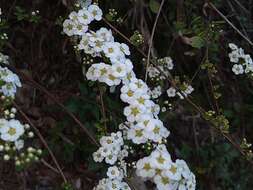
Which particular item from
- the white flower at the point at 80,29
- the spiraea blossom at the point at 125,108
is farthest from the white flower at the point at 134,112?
the white flower at the point at 80,29

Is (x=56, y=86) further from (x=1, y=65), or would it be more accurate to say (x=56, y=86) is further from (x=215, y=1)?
(x=215, y=1)

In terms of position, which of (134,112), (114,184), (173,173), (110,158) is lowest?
(114,184)

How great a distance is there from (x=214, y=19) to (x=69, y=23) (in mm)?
1420

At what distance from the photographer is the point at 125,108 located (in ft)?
8.48

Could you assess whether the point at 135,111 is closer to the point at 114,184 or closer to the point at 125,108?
the point at 125,108

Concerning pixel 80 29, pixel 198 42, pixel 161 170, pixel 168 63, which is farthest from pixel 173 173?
pixel 168 63

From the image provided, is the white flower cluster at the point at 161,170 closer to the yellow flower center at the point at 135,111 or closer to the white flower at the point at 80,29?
the yellow flower center at the point at 135,111

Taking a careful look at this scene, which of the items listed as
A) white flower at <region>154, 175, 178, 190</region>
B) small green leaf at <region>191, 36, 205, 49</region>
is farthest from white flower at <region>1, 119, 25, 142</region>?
small green leaf at <region>191, 36, 205, 49</region>

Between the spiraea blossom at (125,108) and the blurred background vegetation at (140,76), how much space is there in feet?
2.24

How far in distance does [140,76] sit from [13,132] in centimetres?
170

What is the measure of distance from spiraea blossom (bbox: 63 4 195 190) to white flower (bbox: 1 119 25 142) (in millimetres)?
564

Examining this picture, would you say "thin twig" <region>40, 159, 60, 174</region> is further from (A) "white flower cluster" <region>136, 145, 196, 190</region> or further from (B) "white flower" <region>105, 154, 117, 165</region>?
(A) "white flower cluster" <region>136, 145, 196, 190</region>

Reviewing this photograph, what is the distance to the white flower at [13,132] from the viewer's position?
2.26 metres

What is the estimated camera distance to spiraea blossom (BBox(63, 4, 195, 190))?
2498mm
